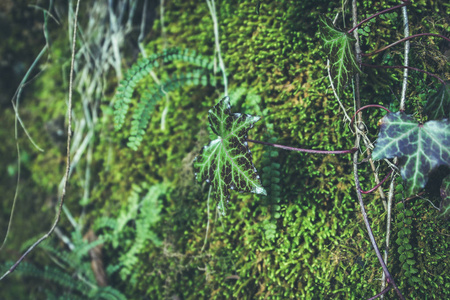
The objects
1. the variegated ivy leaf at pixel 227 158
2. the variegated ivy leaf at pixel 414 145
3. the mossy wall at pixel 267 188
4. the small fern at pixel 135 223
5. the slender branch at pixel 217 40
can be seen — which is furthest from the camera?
the small fern at pixel 135 223

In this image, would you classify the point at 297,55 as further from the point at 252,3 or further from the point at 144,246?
the point at 144,246

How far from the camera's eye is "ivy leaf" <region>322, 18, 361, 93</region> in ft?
3.91

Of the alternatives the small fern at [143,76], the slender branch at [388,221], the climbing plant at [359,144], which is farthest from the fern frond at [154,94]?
the slender branch at [388,221]

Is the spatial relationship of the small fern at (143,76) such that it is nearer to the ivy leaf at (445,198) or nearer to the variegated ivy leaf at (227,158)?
the variegated ivy leaf at (227,158)

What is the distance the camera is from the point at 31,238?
7.09 feet

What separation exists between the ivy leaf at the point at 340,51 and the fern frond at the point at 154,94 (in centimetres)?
73

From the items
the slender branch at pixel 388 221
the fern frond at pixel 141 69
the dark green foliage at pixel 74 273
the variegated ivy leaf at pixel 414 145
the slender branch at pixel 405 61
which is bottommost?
the dark green foliage at pixel 74 273

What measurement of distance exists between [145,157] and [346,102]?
132cm

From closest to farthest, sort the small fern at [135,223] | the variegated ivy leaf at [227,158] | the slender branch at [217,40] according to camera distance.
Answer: the variegated ivy leaf at [227,158], the slender branch at [217,40], the small fern at [135,223]

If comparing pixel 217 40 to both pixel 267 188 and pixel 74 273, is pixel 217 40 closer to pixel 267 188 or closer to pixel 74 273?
pixel 267 188

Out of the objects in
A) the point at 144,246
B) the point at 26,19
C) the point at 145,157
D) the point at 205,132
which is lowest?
the point at 144,246

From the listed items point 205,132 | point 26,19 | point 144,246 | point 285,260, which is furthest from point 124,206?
point 26,19

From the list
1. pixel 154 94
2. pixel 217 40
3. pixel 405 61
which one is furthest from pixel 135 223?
pixel 405 61

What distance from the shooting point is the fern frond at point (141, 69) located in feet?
5.38
